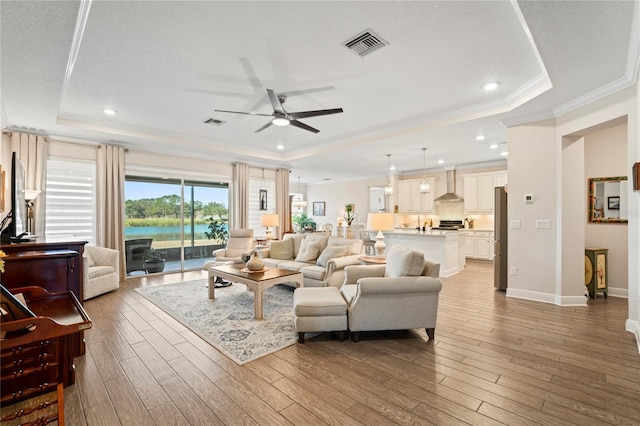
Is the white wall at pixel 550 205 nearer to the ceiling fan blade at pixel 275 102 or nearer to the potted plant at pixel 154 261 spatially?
the ceiling fan blade at pixel 275 102

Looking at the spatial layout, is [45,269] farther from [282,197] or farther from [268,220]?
[282,197]

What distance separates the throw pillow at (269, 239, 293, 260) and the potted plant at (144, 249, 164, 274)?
9.37 ft

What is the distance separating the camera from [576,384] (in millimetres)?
2271

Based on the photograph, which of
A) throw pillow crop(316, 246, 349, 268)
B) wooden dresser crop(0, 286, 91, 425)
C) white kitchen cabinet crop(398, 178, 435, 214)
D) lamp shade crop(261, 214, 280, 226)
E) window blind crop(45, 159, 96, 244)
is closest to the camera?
wooden dresser crop(0, 286, 91, 425)

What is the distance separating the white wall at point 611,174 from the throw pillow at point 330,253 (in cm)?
421

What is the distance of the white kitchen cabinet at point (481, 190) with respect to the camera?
26.4 ft

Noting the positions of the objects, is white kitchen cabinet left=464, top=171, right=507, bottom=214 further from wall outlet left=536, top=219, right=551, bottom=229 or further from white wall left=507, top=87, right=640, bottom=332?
wall outlet left=536, top=219, right=551, bottom=229

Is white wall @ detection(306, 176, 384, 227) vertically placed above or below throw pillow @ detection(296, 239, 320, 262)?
above

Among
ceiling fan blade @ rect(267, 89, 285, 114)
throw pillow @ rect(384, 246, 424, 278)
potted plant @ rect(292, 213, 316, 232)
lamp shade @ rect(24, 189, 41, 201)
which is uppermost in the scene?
ceiling fan blade @ rect(267, 89, 285, 114)

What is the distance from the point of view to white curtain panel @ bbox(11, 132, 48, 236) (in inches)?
195

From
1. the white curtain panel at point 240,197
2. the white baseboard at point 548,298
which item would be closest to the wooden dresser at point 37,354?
the white curtain panel at point 240,197

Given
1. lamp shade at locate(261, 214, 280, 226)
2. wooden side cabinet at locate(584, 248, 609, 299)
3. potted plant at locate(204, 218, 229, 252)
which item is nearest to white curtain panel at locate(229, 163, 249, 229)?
potted plant at locate(204, 218, 229, 252)

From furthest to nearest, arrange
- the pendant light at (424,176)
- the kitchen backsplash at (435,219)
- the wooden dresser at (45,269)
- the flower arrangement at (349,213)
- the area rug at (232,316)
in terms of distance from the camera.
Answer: the flower arrangement at (349,213), the kitchen backsplash at (435,219), the pendant light at (424,176), the area rug at (232,316), the wooden dresser at (45,269)

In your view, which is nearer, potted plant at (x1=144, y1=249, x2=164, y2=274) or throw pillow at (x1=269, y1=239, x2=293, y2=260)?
throw pillow at (x1=269, y1=239, x2=293, y2=260)
